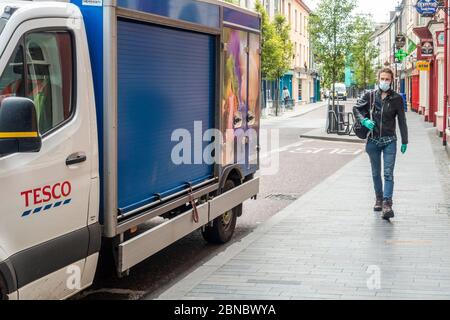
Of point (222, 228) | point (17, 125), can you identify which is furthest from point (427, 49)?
point (17, 125)

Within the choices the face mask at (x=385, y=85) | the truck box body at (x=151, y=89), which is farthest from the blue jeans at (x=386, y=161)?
the truck box body at (x=151, y=89)

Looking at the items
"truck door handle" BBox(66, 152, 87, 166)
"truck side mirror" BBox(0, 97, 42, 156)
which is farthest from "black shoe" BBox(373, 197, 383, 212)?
"truck side mirror" BBox(0, 97, 42, 156)

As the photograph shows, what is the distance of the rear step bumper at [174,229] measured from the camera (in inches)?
210

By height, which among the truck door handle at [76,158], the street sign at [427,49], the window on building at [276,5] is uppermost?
the window on building at [276,5]

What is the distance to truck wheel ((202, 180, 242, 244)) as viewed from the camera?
7.71m

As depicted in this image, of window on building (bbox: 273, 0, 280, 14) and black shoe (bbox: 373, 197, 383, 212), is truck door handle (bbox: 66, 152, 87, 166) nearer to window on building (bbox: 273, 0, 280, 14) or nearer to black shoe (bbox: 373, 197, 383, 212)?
black shoe (bbox: 373, 197, 383, 212)

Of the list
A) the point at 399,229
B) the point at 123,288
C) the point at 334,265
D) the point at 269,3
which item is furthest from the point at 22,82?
the point at 269,3

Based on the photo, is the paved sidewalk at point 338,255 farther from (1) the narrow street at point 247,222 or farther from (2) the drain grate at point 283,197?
(2) the drain grate at point 283,197

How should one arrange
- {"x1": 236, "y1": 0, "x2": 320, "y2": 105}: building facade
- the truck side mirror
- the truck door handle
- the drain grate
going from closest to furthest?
the truck side mirror
the truck door handle
the drain grate
{"x1": 236, "y1": 0, "x2": 320, "y2": 105}: building facade

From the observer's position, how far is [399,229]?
A: 834cm

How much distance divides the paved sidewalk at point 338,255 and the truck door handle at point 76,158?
4.76 feet

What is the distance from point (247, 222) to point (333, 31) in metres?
21.8
